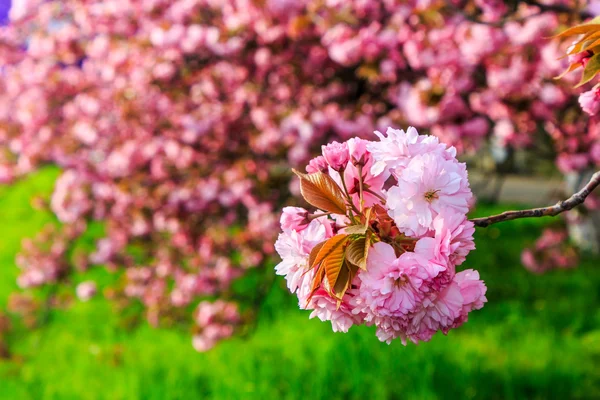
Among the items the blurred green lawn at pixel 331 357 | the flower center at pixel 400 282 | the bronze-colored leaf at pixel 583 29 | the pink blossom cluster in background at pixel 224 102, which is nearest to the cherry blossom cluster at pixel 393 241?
the flower center at pixel 400 282

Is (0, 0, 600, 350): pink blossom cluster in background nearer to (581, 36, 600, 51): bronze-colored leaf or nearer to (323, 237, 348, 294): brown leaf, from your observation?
(581, 36, 600, 51): bronze-colored leaf

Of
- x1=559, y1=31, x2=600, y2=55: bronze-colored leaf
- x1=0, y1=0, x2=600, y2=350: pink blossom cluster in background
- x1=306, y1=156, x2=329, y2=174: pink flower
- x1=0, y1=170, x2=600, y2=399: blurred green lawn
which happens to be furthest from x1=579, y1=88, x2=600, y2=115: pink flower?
x1=0, y1=170, x2=600, y2=399: blurred green lawn

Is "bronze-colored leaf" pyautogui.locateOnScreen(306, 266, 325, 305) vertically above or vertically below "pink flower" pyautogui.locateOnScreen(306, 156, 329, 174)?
below

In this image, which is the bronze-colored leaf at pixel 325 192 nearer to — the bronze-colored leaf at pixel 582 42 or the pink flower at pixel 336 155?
the pink flower at pixel 336 155

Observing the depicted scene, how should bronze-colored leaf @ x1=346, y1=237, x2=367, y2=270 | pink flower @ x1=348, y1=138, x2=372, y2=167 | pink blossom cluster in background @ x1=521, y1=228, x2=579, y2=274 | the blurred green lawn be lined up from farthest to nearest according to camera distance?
pink blossom cluster in background @ x1=521, y1=228, x2=579, y2=274, the blurred green lawn, pink flower @ x1=348, y1=138, x2=372, y2=167, bronze-colored leaf @ x1=346, y1=237, x2=367, y2=270

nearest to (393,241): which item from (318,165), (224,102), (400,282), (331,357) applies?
(400,282)

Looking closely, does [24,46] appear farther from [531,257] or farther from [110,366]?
[531,257]

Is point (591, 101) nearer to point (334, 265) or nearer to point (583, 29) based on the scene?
point (583, 29)
